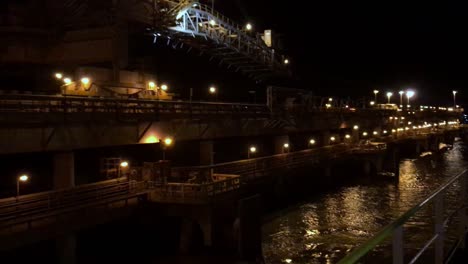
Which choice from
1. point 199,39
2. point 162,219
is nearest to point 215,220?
point 162,219

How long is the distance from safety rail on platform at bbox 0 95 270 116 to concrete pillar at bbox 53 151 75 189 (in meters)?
2.53

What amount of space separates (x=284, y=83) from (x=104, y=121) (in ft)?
198

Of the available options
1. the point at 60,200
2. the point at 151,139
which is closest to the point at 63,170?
the point at 60,200

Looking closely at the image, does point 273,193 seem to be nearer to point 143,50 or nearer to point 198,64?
point 143,50

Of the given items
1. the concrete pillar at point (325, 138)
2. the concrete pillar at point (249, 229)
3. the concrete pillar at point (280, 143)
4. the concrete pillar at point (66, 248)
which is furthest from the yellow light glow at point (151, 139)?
the concrete pillar at point (325, 138)

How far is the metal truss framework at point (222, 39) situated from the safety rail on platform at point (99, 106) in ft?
35.1

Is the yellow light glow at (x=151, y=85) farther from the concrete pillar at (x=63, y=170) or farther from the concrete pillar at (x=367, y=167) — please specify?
the concrete pillar at (x=367, y=167)

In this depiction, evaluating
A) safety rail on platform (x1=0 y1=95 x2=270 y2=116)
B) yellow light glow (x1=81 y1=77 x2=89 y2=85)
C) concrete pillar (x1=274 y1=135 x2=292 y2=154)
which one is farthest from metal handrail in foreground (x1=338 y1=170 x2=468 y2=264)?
concrete pillar (x1=274 y1=135 x2=292 y2=154)

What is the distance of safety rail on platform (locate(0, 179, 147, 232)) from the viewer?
1952 centimetres

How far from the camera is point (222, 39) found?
52125 millimetres

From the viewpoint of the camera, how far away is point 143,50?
2463 inches

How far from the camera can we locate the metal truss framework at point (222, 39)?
4528cm

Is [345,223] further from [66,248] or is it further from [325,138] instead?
[325,138]

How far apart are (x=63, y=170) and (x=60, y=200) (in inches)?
153
